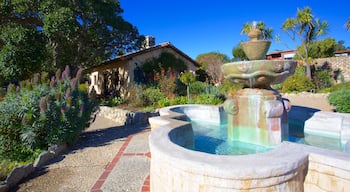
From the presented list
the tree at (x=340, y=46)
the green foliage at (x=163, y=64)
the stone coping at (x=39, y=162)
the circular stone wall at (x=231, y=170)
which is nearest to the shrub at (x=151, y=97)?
the stone coping at (x=39, y=162)

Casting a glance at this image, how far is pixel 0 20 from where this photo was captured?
1034cm

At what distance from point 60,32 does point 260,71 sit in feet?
32.0

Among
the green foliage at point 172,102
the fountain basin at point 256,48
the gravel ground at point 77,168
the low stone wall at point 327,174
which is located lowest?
the gravel ground at point 77,168

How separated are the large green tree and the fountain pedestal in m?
8.90

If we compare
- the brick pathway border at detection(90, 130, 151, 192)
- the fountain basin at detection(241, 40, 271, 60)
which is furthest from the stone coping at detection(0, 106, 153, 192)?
the fountain basin at detection(241, 40, 271, 60)

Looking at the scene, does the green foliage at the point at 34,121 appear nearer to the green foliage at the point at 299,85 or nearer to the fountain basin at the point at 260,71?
the fountain basin at the point at 260,71

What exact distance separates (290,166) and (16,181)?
4.12 m

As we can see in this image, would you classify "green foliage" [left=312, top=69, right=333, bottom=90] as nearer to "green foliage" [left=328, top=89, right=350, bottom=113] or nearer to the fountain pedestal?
"green foliage" [left=328, top=89, right=350, bottom=113]

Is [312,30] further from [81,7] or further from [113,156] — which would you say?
[113,156]

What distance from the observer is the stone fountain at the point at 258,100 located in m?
3.52

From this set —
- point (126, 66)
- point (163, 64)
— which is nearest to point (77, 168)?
point (126, 66)

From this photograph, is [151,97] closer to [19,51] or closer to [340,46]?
[19,51]

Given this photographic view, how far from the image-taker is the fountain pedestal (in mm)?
3666

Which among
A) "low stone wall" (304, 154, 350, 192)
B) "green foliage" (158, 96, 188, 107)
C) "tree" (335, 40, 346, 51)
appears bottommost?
"low stone wall" (304, 154, 350, 192)
